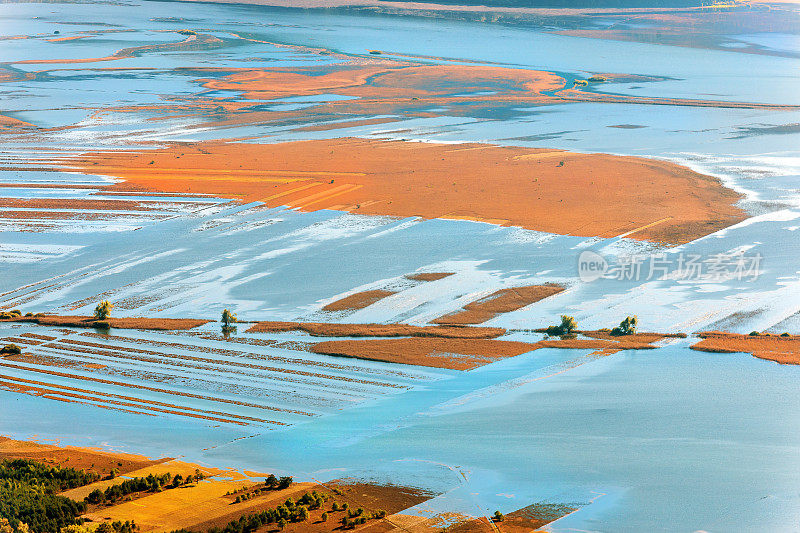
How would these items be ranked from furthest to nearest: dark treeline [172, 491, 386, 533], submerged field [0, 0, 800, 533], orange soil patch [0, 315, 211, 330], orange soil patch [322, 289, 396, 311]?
orange soil patch [322, 289, 396, 311]
orange soil patch [0, 315, 211, 330]
submerged field [0, 0, 800, 533]
dark treeline [172, 491, 386, 533]

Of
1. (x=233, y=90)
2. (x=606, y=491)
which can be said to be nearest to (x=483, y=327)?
(x=606, y=491)

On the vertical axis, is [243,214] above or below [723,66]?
below

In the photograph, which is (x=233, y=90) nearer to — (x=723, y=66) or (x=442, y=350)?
(x=723, y=66)

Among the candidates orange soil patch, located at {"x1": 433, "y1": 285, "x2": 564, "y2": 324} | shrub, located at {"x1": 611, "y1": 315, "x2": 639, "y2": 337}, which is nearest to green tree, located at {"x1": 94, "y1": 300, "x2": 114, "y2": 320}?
orange soil patch, located at {"x1": 433, "y1": 285, "x2": 564, "y2": 324}

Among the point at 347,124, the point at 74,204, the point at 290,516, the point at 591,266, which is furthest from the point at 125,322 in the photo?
the point at 347,124

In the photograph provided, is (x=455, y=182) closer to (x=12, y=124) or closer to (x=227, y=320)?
(x=227, y=320)

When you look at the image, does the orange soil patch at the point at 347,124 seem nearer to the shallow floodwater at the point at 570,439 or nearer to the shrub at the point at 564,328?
the shrub at the point at 564,328

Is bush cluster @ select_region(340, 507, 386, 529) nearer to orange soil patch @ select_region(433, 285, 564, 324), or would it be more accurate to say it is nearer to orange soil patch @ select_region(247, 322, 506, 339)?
orange soil patch @ select_region(247, 322, 506, 339)

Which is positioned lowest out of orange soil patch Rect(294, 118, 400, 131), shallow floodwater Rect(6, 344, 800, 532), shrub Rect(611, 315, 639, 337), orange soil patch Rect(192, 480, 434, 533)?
shallow floodwater Rect(6, 344, 800, 532)
